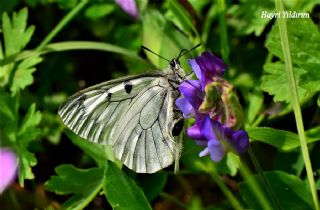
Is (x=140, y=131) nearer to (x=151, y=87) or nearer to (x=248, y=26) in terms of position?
(x=151, y=87)

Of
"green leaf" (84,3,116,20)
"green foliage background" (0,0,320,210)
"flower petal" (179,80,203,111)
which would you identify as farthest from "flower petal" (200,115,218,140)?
"green leaf" (84,3,116,20)

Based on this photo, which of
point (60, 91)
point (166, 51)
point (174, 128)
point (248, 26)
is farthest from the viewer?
point (60, 91)

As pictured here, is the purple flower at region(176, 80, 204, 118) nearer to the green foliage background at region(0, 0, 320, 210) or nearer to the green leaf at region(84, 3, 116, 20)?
the green foliage background at region(0, 0, 320, 210)

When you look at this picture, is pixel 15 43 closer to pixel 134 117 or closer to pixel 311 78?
pixel 134 117

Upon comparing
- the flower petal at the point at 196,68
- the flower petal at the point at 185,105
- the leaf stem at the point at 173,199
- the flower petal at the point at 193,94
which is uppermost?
the flower petal at the point at 196,68

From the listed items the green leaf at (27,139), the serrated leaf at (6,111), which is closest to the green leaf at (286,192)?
the green leaf at (27,139)

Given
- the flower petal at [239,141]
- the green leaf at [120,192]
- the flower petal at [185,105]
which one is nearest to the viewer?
the flower petal at [239,141]

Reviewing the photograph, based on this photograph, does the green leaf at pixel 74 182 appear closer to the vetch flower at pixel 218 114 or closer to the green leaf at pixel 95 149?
the green leaf at pixel 95 149

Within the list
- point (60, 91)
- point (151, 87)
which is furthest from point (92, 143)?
point (60, 91)
